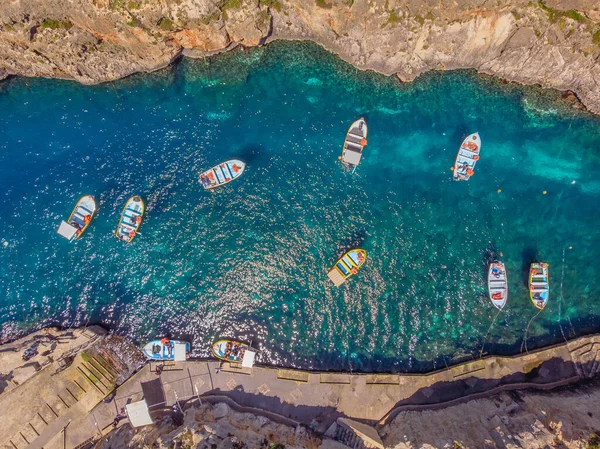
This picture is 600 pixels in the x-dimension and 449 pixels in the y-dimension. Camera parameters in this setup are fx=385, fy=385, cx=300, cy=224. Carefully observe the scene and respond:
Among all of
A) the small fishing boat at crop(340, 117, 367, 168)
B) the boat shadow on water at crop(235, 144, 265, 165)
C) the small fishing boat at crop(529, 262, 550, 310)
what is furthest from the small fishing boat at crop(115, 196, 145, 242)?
the small fishing boat at crop(529, 262, 550, 310)

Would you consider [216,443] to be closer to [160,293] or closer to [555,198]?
[160,293]

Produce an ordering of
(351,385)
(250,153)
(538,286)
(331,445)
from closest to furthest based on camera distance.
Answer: (331,445) < (351,385) < (538,286) < (250,153)

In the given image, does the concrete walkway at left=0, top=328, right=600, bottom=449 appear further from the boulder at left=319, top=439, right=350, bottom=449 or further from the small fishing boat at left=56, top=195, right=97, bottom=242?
the small fishing boat at left=56, top=195, right=97, bottom=242

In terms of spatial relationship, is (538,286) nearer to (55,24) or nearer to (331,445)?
(331,445)

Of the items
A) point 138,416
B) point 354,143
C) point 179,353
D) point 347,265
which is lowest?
point 138,416

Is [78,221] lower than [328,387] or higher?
higher

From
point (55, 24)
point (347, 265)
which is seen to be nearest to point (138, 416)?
point (347, 265)

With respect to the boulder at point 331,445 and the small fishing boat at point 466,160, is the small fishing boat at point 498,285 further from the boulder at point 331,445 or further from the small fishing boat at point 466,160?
the boulder at point 331,445
